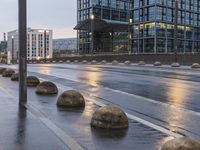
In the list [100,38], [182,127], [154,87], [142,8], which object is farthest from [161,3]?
[182,127]

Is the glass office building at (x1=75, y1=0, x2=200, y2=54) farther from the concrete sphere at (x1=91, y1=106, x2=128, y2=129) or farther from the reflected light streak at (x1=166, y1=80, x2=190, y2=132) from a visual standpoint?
the concrete sphere at (x1=91, y1=106, x2=128, y2=129)

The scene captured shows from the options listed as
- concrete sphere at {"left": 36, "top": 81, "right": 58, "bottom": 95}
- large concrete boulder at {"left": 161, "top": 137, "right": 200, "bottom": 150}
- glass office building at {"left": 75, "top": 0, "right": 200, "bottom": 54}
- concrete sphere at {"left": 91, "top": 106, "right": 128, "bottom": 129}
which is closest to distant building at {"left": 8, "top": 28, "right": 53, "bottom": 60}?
glass office building at {"left": 75, "top": 0, "right": 200, "bottom": 54}

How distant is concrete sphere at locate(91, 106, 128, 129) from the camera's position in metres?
9.92

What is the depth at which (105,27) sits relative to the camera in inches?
4948

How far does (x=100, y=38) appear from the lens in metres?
139

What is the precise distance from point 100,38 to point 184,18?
26.5m

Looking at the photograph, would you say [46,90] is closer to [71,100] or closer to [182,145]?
[71,100]

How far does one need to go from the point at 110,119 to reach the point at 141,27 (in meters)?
131

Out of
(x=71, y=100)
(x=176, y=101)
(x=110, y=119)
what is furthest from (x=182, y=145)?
(x=176, y=101)

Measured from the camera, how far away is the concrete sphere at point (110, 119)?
9.92 meters

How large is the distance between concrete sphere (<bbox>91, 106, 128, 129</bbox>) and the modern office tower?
114079 mm

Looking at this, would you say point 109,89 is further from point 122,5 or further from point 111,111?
point 122,5

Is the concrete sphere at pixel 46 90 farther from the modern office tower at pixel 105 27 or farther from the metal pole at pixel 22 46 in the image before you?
the modern office tower at pixel 105 27

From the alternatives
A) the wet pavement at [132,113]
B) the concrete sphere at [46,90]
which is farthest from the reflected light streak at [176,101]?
the concrete sphere at [46,90]
